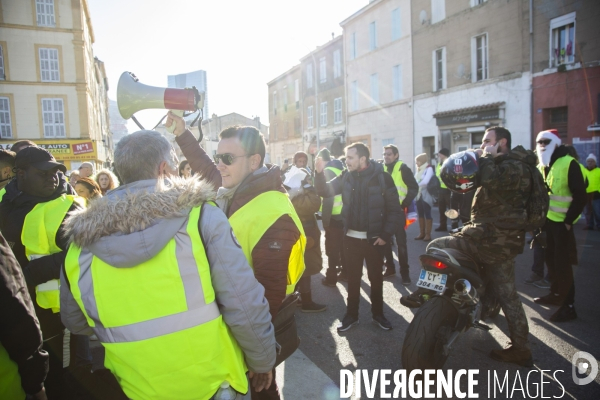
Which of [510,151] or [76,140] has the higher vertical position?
[76,140]

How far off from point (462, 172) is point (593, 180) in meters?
9.11

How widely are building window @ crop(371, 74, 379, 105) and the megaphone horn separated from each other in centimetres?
2264

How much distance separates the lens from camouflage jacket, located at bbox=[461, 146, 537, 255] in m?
3.25

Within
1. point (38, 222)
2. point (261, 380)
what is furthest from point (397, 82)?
point (261, 380)

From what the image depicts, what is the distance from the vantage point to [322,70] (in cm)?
3133

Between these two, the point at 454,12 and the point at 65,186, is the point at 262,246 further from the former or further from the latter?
the point at 454,12

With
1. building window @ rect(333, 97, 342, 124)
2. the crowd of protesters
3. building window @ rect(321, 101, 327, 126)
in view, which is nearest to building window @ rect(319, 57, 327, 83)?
building window @ rect(321, 101, 327, 126)

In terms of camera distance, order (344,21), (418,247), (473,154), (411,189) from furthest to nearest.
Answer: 1. (344,21)
2. (418,247)
3. (411,189)
4. (473,154)

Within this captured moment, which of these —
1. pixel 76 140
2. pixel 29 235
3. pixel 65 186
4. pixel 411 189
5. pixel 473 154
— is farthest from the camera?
pixel 76 140

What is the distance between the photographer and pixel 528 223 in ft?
11.0

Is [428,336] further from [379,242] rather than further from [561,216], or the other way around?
[561,216]

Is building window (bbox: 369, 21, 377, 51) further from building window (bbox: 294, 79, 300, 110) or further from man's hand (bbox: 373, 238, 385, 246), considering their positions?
man's hand (bbox: 373, 238, 385, 246)

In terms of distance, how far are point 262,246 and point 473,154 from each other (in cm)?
205

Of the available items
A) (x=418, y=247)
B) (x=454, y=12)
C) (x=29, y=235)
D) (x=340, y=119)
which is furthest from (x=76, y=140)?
(x=29, y=235)
